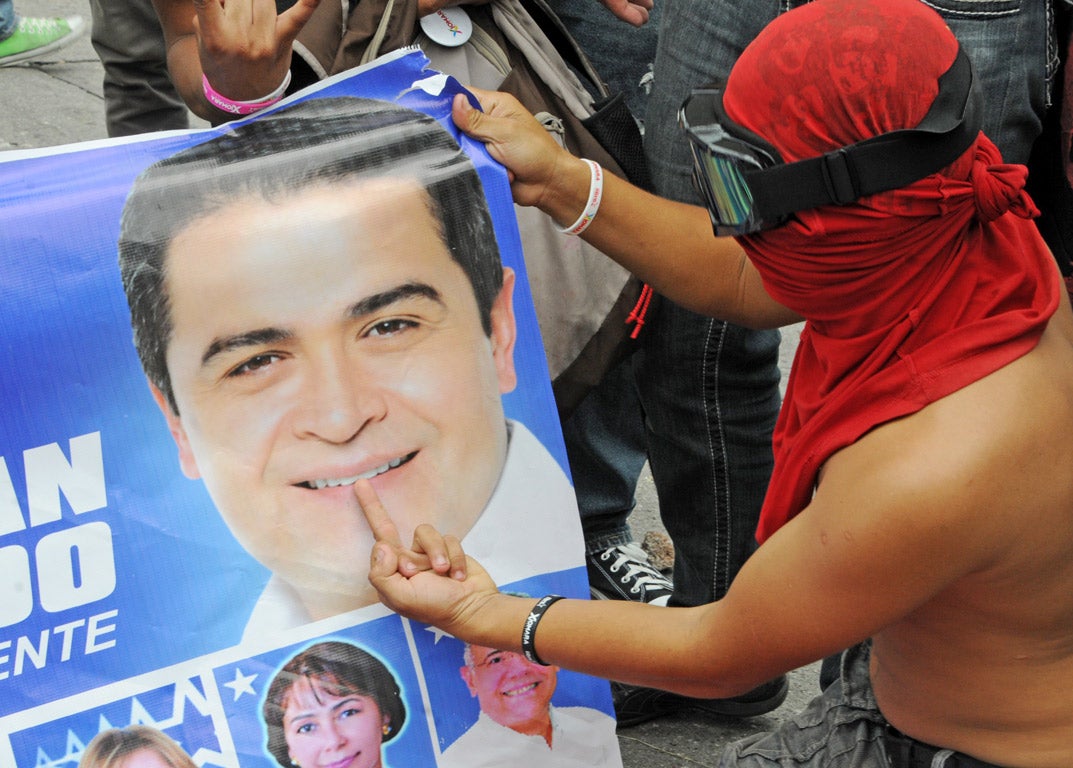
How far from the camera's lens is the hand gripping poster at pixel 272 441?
1.46 metres

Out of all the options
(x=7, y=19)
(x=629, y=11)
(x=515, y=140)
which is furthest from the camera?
(x=7, y=19)

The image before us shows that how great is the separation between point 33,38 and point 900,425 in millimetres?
4315

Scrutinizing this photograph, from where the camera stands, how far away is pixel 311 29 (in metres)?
1.80

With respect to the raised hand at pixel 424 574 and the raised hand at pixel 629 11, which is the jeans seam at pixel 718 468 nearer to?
the raised hand at pixel 629 11

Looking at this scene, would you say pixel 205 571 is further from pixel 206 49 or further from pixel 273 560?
pixel 206 49

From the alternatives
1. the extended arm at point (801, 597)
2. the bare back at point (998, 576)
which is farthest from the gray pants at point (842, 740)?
the extended arm at point (801, 597)

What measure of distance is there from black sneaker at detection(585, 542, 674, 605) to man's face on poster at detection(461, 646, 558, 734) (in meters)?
0.76

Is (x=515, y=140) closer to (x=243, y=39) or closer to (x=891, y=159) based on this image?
(x=243, y=39)

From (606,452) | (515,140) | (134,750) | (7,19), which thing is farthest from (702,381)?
(7,19)

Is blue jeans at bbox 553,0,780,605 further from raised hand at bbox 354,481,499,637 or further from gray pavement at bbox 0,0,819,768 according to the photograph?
raised hand at bbox 354,481,499,637

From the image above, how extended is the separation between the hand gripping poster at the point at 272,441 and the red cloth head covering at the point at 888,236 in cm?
47

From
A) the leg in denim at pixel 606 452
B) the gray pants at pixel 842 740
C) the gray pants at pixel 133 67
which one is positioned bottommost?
the gray pants at pixel 842 740

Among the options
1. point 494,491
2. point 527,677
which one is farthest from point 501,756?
point 494,491

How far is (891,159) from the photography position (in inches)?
47.5
